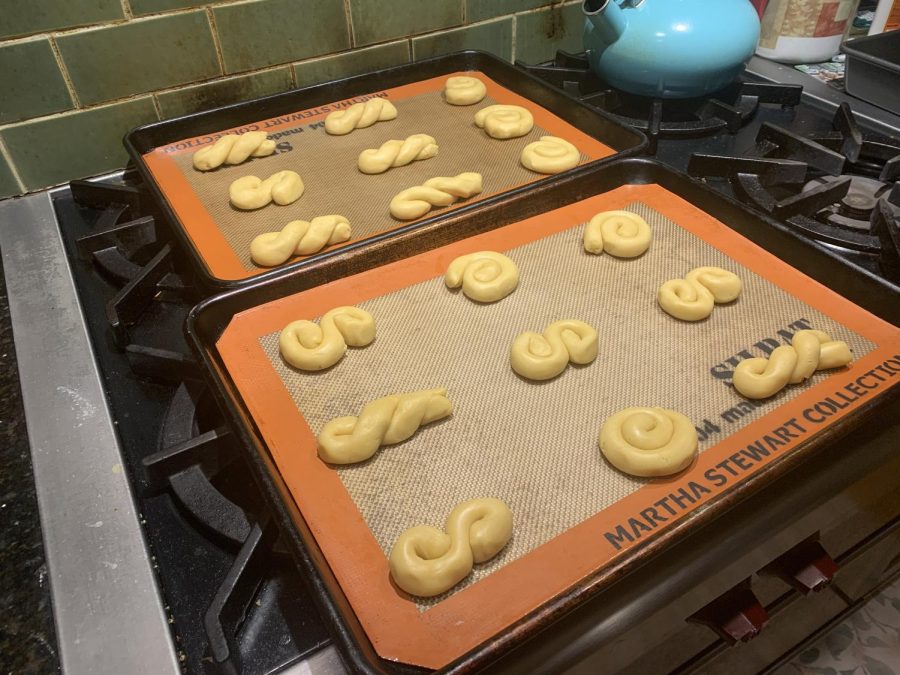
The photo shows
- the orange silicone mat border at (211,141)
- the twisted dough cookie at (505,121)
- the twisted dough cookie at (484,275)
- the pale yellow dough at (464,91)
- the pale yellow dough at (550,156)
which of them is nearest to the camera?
the twisted dough cookie at (484,275)

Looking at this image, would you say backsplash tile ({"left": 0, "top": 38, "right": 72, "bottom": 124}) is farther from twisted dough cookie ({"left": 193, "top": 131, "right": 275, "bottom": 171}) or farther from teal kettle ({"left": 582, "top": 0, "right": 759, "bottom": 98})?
teal kettle ({"left": 582, "top": 0, "right": 759, "bottom": 98})

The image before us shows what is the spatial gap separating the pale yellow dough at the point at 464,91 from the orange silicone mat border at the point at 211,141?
27 mm

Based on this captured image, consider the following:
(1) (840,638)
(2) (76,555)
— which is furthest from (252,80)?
(1) (840,638)

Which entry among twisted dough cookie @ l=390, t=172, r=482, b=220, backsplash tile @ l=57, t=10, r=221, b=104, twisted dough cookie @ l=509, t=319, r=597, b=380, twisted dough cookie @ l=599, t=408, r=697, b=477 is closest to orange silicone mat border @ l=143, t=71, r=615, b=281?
twisted dough cookie @ l=390, t=172, r=482, b=220

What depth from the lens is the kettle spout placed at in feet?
4.22

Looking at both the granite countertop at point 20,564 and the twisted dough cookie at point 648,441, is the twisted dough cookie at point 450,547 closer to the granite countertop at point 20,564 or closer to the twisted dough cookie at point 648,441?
the twisted dough cookie at point 648,441

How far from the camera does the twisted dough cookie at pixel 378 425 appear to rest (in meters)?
0.77

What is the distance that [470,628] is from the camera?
633 mm

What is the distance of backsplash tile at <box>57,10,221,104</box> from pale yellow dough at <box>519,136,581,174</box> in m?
0.68

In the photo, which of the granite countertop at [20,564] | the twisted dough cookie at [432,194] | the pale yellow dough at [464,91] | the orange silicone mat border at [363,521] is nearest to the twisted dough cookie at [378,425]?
the orange silicone mat border at [363,521]

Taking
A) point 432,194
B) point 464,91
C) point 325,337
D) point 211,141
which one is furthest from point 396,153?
point 325,337

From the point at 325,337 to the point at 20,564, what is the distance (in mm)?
423

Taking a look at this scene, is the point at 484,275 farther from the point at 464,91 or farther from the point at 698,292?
the point at 464,91

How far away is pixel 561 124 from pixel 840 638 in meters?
1.09
